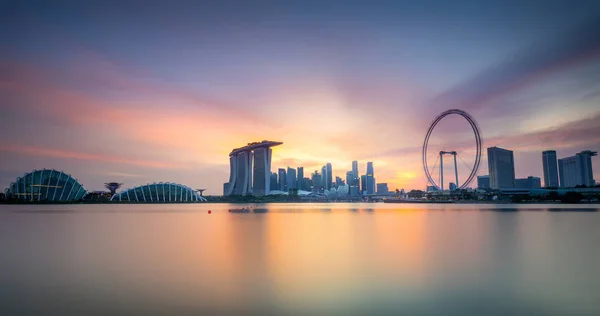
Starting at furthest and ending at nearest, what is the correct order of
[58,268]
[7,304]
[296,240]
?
[296,240] < [58,268] < [7,304]

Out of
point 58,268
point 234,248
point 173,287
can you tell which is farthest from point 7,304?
point 234,248

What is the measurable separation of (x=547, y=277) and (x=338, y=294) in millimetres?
11623

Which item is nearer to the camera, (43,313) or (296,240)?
(43,313)

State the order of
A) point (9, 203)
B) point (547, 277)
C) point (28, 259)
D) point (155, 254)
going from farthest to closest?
1. point (9, 203)
2. point (155, 254)
3. point (28, 259)
4. point (547, 277)

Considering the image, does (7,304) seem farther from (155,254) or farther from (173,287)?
(155,254)

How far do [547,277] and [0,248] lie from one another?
38.3 metres

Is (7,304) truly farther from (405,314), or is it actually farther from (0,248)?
(0,248)

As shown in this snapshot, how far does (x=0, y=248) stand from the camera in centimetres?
3145

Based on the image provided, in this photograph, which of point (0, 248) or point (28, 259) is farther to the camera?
point (0, 248)

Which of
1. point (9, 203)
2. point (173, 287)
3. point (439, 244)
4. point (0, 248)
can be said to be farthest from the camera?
point (9, 203)

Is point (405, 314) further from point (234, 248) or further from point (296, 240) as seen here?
point (296, 240)

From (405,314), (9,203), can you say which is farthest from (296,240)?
(9,203)

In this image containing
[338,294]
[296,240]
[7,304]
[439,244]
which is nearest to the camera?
[7,304]

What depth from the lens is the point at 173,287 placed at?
58.7 feet
